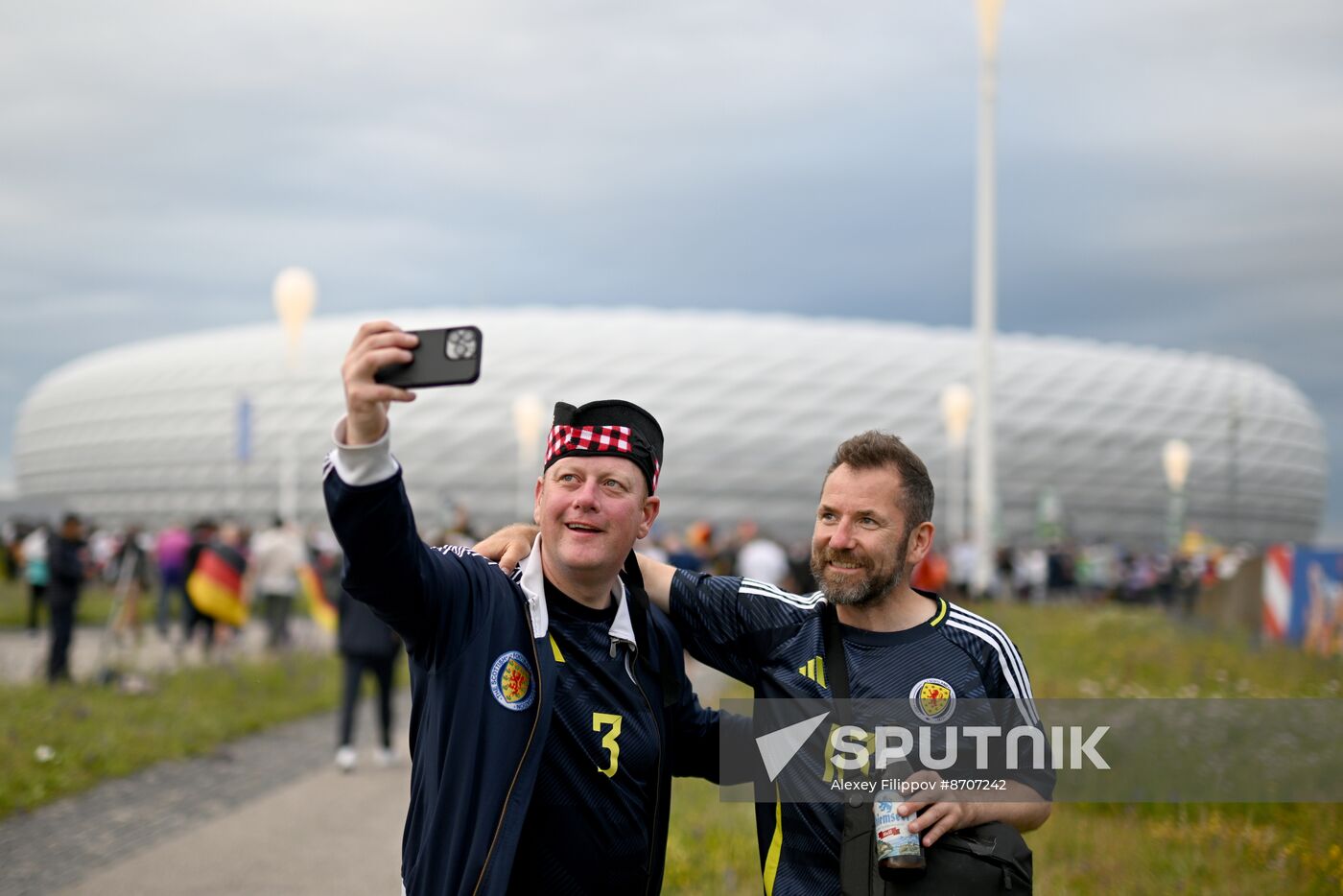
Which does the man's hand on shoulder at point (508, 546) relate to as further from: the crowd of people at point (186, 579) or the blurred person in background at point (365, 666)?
the crowd of people at point (186, 579)

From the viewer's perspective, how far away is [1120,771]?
24.0ft

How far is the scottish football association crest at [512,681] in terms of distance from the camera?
289 cm

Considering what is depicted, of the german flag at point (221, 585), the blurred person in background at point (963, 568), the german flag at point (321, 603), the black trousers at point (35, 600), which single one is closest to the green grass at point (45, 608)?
the black trousers at point (35, 600)

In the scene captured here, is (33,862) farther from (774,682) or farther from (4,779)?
(774,682)

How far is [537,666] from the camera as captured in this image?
2908mm

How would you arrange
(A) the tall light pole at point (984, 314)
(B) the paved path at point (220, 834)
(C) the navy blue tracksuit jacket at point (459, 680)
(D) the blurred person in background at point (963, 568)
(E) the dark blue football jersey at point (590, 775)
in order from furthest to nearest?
(D) the blurred person in background at point (963, 568), (A) the tall light pole at point (984, 314), (B) the paved path at point (220, 834), (E) the dark blue football jersey at point (590, 775), (C) the navy blue tracksuit jacket at point (459, 680)

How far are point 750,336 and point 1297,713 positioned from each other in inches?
2803

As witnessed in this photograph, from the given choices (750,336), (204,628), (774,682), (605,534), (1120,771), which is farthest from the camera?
(750,336)

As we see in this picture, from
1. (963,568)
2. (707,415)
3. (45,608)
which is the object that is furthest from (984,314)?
(707,415)

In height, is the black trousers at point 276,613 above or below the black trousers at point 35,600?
above

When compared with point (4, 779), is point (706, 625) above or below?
above

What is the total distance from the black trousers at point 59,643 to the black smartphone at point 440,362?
38.1 feet

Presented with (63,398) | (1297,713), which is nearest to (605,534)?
(1297,713)

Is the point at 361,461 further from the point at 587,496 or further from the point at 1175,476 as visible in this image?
the point at 1175,476
